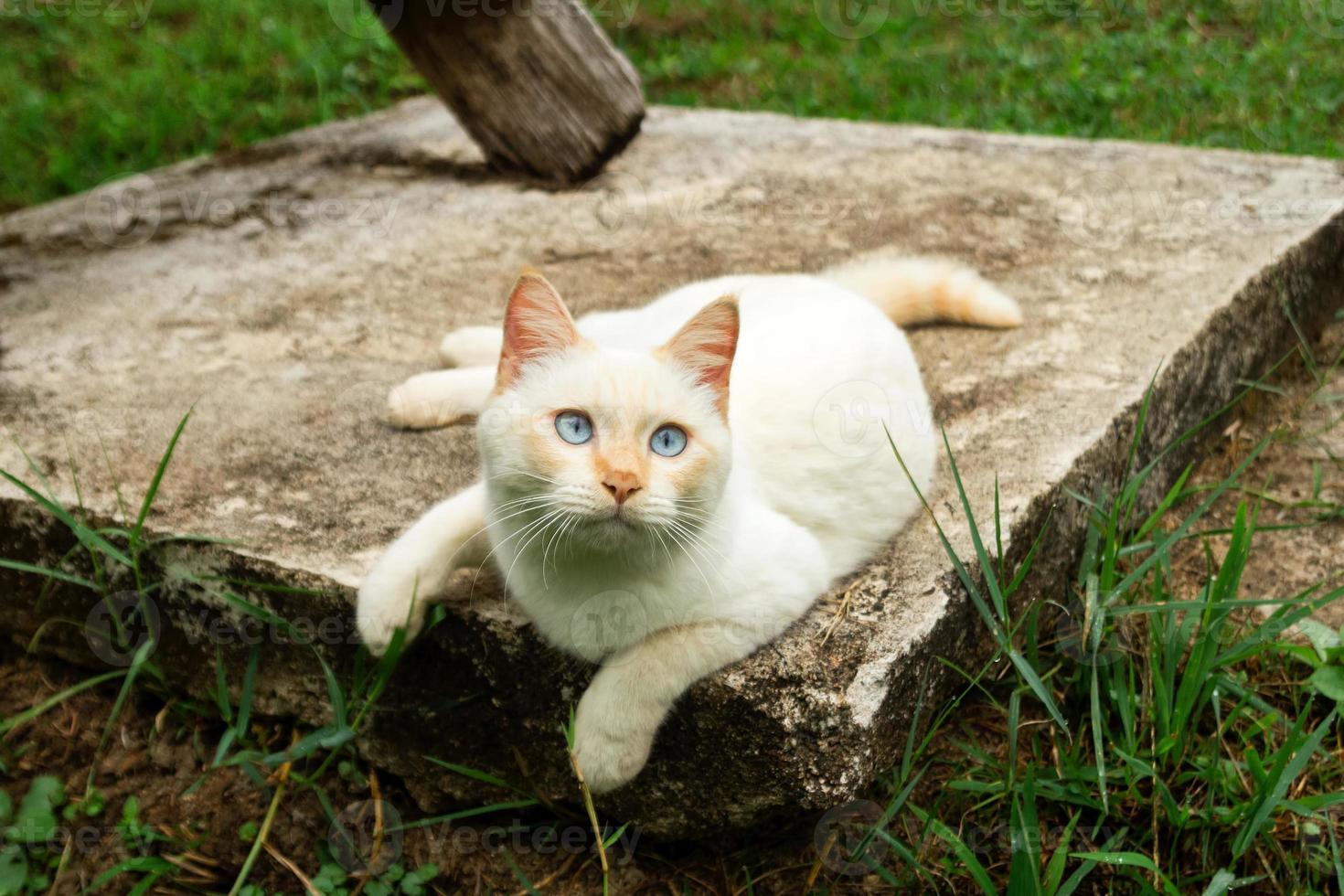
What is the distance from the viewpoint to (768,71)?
17.8 ft

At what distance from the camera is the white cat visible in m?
1.62

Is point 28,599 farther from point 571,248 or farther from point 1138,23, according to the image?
point 1138,23

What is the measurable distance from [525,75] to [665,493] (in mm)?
2524

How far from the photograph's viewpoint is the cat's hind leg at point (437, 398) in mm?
2430

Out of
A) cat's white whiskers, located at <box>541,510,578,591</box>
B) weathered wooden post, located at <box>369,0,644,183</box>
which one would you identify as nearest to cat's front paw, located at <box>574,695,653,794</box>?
cat's white whiskers, located at <box>541,510,578,591</box>

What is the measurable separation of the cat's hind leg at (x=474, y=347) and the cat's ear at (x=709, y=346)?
3.12ft

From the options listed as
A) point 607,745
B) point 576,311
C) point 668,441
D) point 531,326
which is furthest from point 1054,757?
point 576,311

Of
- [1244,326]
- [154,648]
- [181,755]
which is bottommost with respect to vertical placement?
[181,755]

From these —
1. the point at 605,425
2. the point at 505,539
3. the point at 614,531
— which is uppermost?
the point at 605,425

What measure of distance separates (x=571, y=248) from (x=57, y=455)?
148cm

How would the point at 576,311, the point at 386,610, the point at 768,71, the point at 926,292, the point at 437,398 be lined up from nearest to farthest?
1. the point at 386,610
2. the point at 437,398
3. the point at 926,292
4. the point at 576,311
5. the point at 768,71

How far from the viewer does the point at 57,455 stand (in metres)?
2.41

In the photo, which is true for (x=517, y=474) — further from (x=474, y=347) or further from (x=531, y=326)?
(x=474, y=347)

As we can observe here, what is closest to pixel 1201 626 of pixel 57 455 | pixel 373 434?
pixel 373 434
